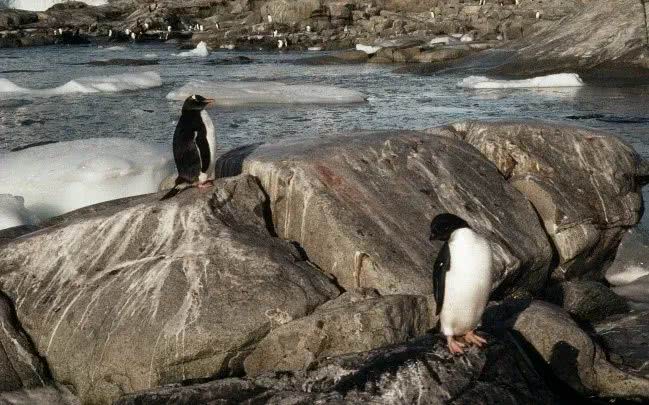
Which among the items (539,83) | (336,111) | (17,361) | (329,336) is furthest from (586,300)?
(539,83)

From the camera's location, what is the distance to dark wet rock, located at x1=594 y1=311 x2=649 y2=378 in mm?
5177

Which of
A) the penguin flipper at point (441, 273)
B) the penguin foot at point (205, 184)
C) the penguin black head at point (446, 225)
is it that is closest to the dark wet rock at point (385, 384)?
the penguin flipper at point (441, 273)

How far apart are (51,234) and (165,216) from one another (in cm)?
68

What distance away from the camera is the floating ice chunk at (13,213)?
659cm

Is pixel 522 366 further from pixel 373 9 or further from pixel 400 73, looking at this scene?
pixel 373 9

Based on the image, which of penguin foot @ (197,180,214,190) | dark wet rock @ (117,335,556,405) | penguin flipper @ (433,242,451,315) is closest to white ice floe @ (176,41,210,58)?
penguin foot @ (197,180,214,190)

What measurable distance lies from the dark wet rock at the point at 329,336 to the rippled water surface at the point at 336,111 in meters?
4.76

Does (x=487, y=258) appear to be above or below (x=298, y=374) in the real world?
above

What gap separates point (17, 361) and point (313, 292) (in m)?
1.60

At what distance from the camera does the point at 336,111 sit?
1453 centimetres

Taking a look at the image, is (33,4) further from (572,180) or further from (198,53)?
(572,180)

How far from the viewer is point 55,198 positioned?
7.28 m

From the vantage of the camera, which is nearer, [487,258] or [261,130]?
[487,258]

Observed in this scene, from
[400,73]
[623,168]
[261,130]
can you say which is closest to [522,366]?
[623,168]
